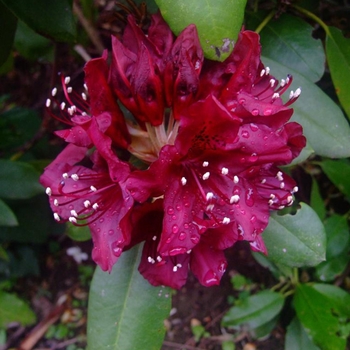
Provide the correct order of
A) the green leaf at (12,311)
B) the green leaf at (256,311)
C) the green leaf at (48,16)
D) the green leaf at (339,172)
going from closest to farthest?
the green leaf at (48,16), the green leaf at (339,172), the green leaf at (256,311), the green leaf at (12,311)

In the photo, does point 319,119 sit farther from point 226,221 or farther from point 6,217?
point 6,217

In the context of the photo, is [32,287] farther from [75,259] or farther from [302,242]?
[302,242]

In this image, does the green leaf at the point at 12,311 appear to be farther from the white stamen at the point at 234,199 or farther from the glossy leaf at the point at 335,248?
the white stamen at the point at 234,199

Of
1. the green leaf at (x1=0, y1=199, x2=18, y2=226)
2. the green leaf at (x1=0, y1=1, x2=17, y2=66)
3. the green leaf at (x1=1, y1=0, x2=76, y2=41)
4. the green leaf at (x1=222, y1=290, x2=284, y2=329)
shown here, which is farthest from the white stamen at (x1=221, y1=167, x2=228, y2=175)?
the green leaf at (x1=222, y1=290, x2=284, y2=329)

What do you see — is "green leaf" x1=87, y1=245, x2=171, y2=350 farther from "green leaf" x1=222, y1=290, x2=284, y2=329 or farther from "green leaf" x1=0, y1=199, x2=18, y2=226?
"green leaf" x1=222, y1=290, x2=284, y2=329

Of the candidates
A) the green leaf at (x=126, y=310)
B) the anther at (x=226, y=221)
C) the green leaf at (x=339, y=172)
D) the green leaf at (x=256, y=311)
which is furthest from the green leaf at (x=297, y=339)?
the anther at (x=226, y=221)

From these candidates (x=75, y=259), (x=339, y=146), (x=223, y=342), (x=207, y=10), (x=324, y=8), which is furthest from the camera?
(x=75, y=259)

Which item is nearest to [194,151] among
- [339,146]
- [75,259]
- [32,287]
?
[339,146]
